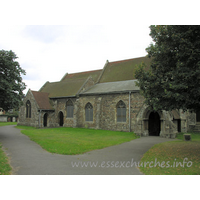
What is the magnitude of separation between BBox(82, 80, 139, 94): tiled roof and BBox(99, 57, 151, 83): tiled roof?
4.05ft

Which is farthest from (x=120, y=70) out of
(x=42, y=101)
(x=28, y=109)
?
(x=28, y=109)

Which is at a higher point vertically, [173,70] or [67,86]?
[67,86]

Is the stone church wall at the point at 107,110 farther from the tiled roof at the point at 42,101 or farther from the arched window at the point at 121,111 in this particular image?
the tiled roof at the point at 42,101

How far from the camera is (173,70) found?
9000 millimetres

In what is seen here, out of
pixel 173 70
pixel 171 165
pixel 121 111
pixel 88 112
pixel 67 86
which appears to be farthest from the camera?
pixel 67 86

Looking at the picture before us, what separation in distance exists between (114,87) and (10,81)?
46.6 feet

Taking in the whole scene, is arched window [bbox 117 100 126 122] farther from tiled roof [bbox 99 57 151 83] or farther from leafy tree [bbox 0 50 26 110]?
leafy tree [bbox 0 50 26 110]

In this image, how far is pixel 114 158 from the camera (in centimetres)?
934

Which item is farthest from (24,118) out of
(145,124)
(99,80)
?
(145,124)

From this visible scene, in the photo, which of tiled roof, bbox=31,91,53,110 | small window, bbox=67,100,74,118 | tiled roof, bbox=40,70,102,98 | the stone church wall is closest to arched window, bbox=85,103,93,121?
the stone church wall

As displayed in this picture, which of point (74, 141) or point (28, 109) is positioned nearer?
point (74, 141)

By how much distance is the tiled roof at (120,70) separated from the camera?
90.4 feet

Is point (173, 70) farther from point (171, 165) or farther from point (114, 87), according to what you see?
point (114, 87)

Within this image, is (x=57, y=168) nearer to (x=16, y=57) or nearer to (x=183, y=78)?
(x=183, y=78)
